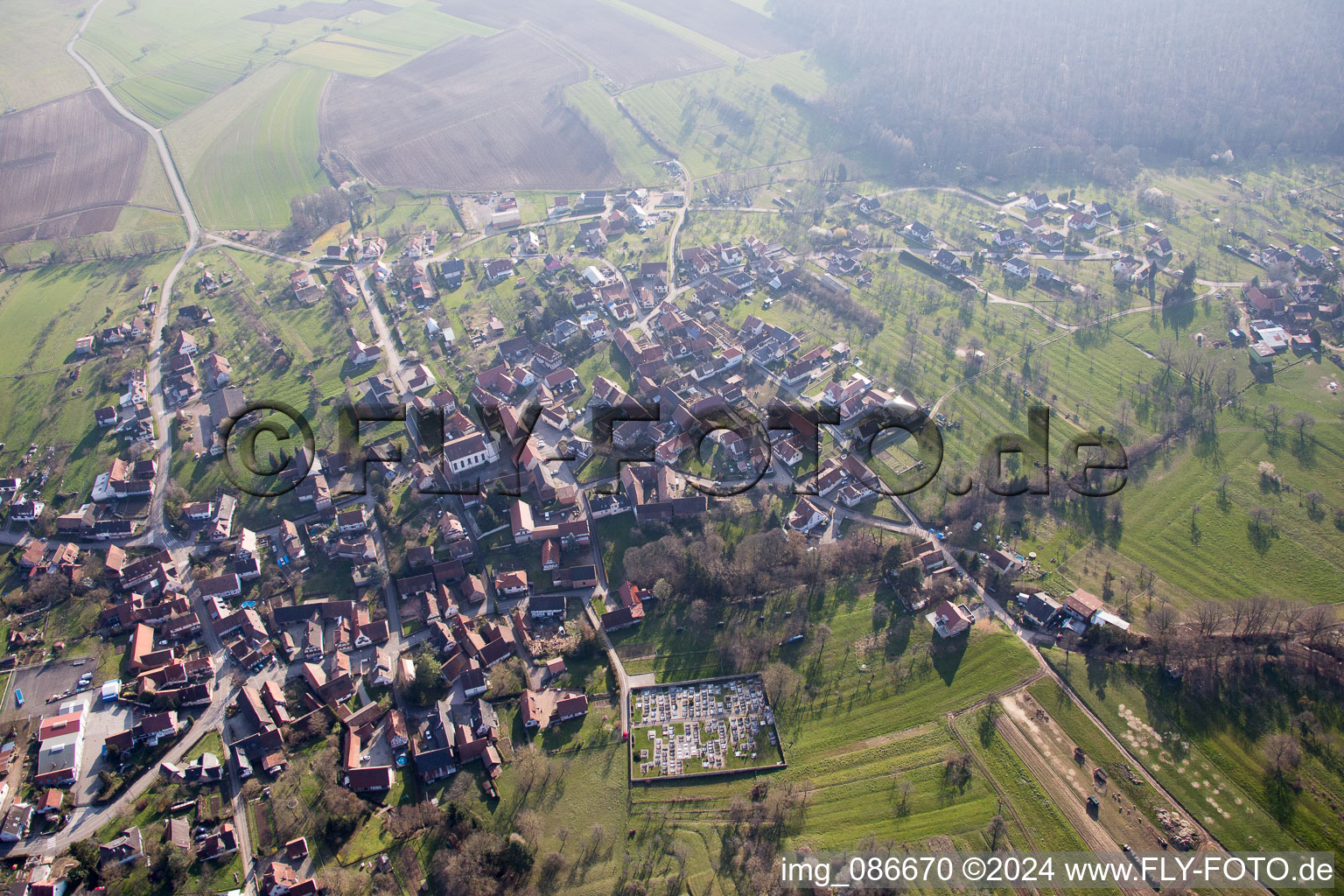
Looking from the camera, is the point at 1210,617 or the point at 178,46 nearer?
the point at 1210,617

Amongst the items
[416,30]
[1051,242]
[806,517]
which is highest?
[416,30]

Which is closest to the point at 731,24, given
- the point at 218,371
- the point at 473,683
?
the point at 218,371

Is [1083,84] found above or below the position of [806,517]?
above

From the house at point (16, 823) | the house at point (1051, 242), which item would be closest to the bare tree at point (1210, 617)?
the house at point (1051, 242)

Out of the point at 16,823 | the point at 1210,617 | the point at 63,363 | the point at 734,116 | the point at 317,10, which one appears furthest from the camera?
the point at 317,10

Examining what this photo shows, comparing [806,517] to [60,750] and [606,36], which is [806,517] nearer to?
[60,750]

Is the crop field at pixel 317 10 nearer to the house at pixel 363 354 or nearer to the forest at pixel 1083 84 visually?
the forest at pixel 1083 84

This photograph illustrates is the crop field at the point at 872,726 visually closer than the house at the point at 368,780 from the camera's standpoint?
Yes
